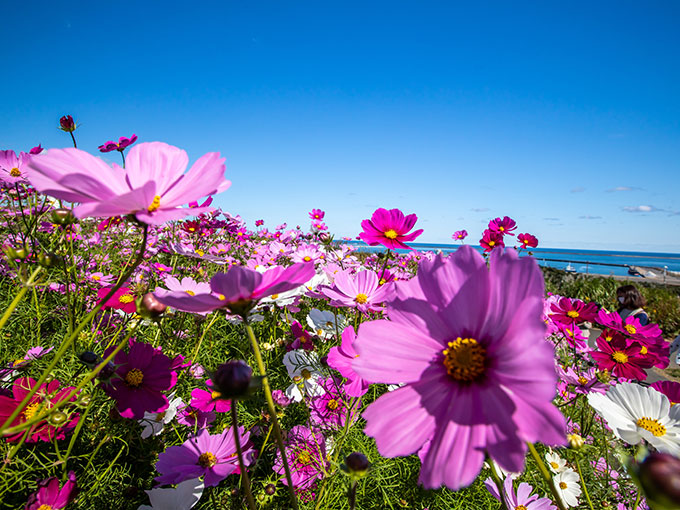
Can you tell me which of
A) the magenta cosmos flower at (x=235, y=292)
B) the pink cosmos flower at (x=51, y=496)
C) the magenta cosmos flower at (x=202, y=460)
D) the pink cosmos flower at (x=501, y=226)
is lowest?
the pink cosmos flower at (x=51, y=496)

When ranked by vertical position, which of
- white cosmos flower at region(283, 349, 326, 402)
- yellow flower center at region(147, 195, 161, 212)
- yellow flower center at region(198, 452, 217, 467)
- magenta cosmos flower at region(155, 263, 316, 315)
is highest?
yellow flower center at region(147, 195, 161, 212)

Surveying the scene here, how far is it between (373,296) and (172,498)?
2.02ft

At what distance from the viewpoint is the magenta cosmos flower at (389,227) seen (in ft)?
3.31

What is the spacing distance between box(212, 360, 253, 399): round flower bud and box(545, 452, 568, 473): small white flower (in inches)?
43.4

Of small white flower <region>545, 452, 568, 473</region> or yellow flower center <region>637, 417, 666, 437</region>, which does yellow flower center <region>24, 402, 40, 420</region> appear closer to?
yellow flower center <region>637, 417, 666, 437</region>

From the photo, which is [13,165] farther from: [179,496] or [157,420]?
[179,496]

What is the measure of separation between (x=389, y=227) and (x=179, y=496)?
0.84 metres

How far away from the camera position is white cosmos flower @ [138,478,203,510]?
61 centimetres

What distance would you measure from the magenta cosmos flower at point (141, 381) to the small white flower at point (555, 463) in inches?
44.3

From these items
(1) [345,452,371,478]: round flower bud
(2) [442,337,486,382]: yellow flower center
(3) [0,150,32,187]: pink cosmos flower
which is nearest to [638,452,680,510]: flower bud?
(2) [442,337,486,382]: yellow flower center

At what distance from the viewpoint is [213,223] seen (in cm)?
245

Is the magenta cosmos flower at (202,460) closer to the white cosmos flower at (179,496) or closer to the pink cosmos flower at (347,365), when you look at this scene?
Answer: the white cosmos flower at (179,496)

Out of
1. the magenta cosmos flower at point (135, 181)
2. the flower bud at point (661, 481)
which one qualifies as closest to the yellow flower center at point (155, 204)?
the magenta cosmos flower at point (135, 181)

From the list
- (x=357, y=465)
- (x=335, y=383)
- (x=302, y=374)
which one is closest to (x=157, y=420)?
(x=302, y=374)
